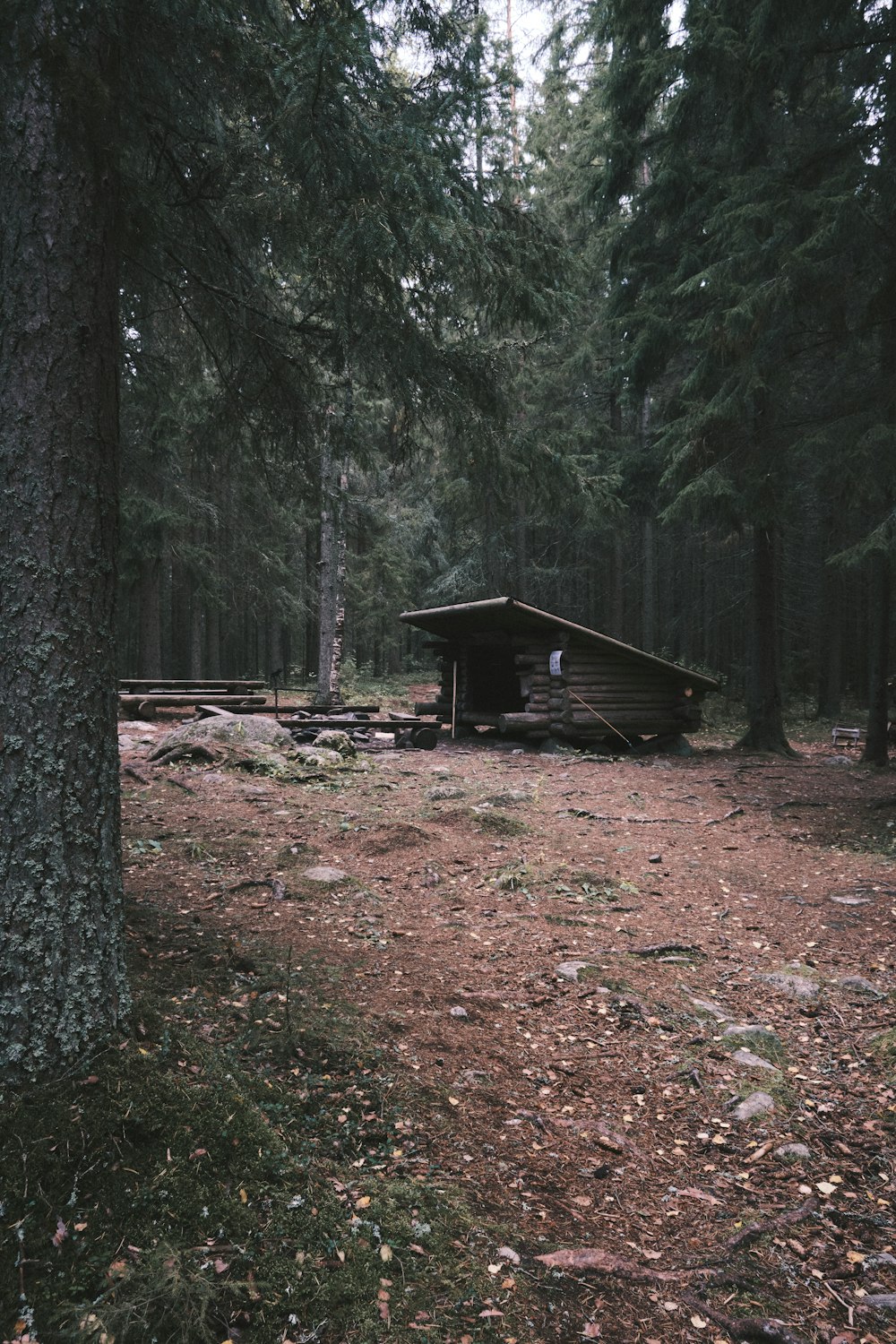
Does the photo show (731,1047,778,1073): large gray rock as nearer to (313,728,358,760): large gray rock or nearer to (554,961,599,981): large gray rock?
(554,961,599,981): large gray rock

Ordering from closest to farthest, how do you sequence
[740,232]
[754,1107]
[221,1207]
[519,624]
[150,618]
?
[221,1207] → [754,1107] → [740,232] → [519,624] → [150,618]

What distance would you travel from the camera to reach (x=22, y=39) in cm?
243

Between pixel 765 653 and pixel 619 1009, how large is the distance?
10058 mm

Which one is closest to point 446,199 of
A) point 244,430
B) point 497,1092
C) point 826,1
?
point 244,430

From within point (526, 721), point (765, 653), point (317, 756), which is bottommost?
point (317, 756)

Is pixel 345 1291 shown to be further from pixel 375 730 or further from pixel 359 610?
pixel 359 610

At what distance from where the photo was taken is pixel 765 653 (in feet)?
40.4

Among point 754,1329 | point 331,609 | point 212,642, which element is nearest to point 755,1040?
point 754,1329

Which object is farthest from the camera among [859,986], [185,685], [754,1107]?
[185,685]

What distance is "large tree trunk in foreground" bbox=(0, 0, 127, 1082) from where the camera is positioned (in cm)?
241

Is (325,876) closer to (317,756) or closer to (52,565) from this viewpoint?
(52,565)

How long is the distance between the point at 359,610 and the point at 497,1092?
25836mm

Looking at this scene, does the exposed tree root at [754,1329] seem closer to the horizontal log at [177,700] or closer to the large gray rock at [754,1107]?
the large gray rock at [754,1107]

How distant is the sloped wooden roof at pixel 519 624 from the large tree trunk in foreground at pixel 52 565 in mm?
9352
